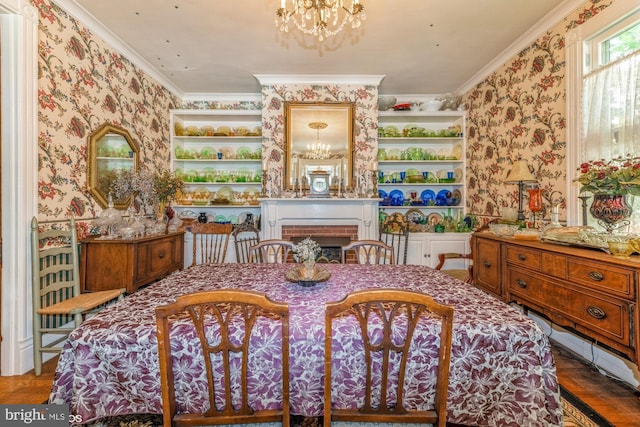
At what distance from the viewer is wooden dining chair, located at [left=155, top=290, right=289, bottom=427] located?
0.93 m

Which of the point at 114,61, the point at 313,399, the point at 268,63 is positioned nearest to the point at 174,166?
the point at 114,61

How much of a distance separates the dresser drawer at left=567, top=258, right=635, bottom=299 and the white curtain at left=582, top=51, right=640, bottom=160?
0.91 m

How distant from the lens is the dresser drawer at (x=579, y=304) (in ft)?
5.03

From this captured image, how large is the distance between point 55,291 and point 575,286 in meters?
3.65

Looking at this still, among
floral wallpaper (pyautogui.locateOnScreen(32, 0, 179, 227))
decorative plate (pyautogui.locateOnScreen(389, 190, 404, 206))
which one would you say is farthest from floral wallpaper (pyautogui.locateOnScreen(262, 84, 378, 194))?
floral wallpaper (pyautogui.locateOnScreen(32, 0, 179, 227))

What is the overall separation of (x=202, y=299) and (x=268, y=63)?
3311 mm

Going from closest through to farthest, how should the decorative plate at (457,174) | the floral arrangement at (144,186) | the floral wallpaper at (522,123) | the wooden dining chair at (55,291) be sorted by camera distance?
the wooden dining chair at (55,291), the floral wallpaper at (522,123), the floral arrangement at (144,186), the decorative plate at (457,174)

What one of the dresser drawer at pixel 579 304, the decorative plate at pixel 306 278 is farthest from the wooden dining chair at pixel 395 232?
the decorative plate at pixel 306 278

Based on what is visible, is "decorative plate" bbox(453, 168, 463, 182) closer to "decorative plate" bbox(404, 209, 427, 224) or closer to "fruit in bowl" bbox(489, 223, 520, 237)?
"decorative plate" bbox(404, 209, 427, 224)

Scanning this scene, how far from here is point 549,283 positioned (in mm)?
1978

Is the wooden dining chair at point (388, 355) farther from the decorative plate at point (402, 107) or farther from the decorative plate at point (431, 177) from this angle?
the decorative plate at point (402, 107)

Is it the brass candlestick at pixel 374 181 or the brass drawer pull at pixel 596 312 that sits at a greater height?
the brass candlestick at pixel 374 181

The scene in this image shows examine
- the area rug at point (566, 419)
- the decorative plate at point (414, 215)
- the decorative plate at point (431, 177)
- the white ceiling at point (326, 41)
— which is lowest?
the area rug at point (566, 419)

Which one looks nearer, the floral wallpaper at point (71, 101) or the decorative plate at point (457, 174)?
the floral wallpaper at point (71, 101)
